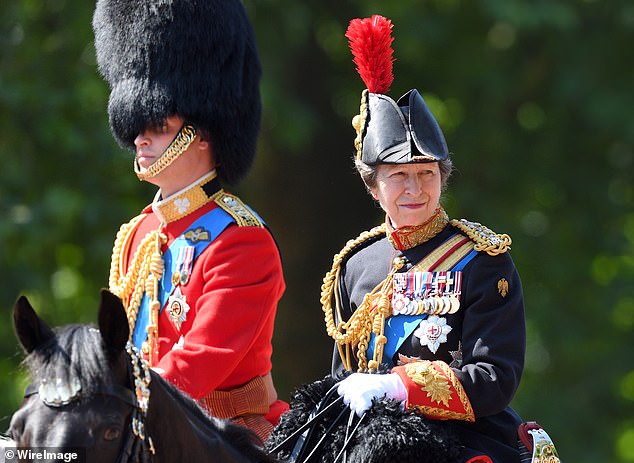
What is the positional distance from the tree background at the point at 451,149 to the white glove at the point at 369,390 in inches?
193

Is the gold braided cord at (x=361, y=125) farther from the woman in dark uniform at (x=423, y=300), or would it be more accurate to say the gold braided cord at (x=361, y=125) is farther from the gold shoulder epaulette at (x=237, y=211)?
the gold shoulder epaulette at (x=237, y=211)

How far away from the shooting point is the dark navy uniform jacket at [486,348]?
12.8 ft

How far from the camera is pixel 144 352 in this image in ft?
15.1

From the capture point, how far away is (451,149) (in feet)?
31.7

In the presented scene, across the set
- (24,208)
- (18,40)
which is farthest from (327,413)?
(18,40)

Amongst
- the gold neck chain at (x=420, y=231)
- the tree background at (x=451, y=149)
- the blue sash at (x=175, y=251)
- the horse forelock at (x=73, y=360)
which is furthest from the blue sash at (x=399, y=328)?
the tree background at (x=451, y=149)

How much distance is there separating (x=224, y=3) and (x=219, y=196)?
82 centimetres

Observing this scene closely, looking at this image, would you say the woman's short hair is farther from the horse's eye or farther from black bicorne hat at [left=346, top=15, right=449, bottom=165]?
the horse's eye

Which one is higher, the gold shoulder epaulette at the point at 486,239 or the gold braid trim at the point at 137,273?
the gold shoulder epaulette at the point at 486,239

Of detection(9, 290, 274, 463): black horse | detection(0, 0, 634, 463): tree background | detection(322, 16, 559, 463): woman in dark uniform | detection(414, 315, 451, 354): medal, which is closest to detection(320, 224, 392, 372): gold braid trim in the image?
detection(322, 16, 559, 463): woman in dark uniform

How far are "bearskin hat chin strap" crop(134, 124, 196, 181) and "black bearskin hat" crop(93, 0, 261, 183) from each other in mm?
68

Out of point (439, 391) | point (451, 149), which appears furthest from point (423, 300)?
point (451, 149)

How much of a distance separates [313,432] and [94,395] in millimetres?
1096

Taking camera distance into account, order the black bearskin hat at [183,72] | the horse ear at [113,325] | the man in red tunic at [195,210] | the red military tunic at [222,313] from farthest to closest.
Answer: the black bearskin hat at [183,72] → the man in red tunic at [195,210] → the red military tunic at [222,313] → the horse ear at [113,325]
